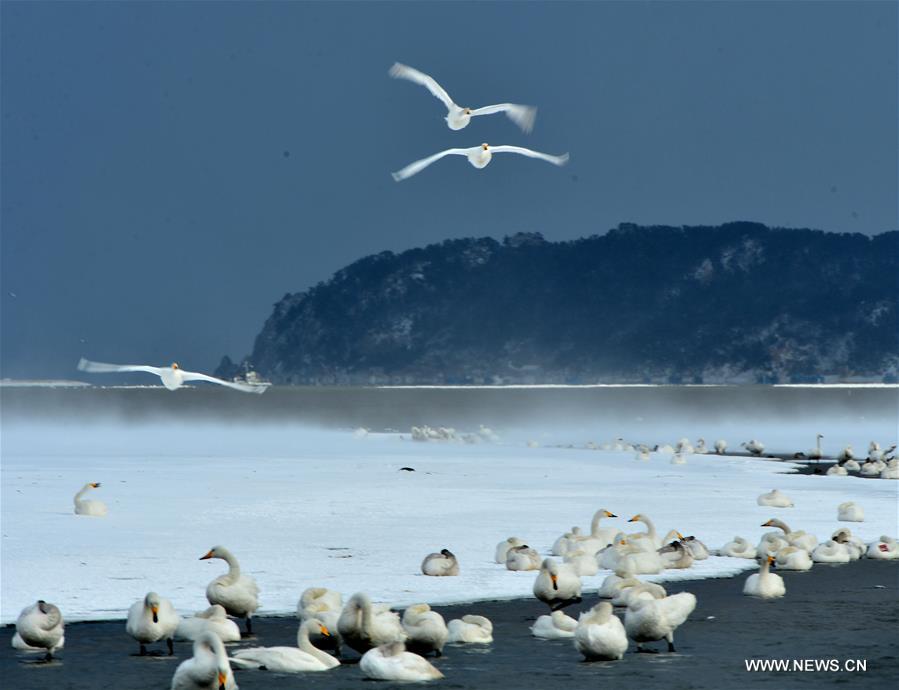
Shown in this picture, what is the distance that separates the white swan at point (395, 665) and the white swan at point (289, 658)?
1.50 feet

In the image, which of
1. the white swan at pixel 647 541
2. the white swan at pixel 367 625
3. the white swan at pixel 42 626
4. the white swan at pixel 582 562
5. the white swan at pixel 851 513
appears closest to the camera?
the white swan at pixel 42 626

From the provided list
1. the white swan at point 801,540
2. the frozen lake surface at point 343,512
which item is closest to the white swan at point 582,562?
the frozen lake surface at point 343,512

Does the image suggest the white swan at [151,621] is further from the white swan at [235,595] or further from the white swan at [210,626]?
the white swan at [235,595]

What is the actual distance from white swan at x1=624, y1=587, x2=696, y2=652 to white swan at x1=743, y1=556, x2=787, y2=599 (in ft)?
9.39

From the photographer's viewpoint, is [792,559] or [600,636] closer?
[600,636]

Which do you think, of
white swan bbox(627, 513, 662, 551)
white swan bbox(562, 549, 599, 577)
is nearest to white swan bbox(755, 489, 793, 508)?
white swan bbox(627, 513, 662, 551)

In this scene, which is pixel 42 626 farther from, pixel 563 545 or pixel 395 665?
pixel 563 545

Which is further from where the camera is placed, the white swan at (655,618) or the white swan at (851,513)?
the white swan at (851,513)

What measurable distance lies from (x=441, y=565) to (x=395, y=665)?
5199 millimetres

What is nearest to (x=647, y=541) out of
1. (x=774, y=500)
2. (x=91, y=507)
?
(x=774, y=500)

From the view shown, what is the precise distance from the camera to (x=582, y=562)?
56.5ft

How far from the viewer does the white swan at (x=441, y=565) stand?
55.1ft

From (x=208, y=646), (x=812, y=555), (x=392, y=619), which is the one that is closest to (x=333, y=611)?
(x=392, y=619)

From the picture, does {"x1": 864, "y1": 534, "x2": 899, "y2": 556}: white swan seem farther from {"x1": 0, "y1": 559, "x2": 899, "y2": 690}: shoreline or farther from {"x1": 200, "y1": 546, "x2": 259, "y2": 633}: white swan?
{"x1": 200, "y1": 546, "x2": 259, "y2": 633}: white swan
